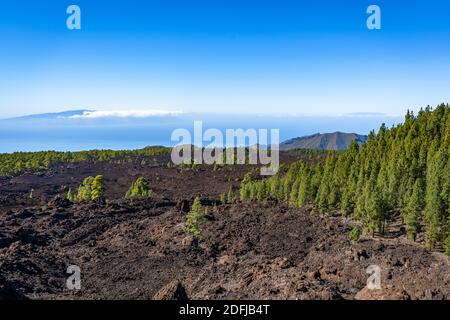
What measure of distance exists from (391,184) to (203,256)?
26.2m

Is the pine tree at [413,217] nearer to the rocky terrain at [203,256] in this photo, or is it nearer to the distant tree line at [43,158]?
the rocky terrain at [203,256]

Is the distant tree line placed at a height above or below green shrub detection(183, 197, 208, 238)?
above

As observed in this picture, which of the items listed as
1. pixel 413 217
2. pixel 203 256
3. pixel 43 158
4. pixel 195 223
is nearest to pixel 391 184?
pixel 413 217

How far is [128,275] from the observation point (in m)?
35.2

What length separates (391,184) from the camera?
51719 millimetres

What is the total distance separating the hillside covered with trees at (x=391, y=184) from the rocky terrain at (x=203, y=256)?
8.98ft

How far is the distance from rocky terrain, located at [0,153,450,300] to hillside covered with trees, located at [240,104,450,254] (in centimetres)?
274

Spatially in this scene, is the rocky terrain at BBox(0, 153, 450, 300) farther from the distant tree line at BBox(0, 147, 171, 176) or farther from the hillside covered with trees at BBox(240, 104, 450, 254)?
the distant tree line at BBox(0, 147, 171, 176)

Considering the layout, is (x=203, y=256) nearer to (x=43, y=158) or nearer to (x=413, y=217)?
(x=413, y=217)

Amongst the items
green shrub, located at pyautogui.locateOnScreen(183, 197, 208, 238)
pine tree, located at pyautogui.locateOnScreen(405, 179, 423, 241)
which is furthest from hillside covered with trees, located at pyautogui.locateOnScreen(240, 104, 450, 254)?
green shrub, located at pyautogui.locateOnScreen(183, 197, 208, 238)

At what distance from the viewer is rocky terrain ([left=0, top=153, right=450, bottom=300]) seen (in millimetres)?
27062

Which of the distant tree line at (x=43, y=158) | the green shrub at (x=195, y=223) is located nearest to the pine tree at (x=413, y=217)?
the green shrub at (x=195, y=223)

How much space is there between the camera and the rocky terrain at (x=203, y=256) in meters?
27.1

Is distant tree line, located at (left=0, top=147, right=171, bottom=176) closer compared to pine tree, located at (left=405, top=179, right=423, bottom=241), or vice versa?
pine tree, located at (left=405, top=179, right=423, bottom=241)
